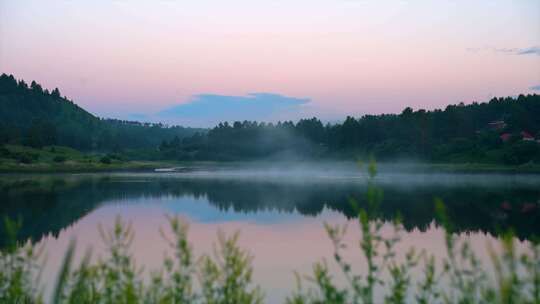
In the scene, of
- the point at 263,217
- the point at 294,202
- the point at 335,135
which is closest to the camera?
the point at 263,217

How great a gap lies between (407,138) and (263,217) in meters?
82.0

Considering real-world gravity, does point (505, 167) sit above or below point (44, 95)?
below

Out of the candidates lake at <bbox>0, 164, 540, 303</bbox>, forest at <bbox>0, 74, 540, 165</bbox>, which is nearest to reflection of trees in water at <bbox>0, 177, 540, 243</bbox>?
lake at <bbox>0, 164, 540, 303</bbox>

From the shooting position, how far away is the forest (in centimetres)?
8962

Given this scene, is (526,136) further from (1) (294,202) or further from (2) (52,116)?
(2) (52,116)

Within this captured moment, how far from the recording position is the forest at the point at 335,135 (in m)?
89.6

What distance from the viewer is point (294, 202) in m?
36.2

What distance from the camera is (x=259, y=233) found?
78.3 ft

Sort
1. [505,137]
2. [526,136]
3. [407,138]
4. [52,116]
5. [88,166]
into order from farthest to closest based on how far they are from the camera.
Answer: [52,116], [407,138], [88,166], [505,137], [526,136]

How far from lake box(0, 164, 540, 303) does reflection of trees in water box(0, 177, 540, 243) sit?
60 millimetres

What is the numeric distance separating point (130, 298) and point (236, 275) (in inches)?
49.7

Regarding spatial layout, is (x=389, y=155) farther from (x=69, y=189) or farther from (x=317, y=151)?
(x=69, y=189)

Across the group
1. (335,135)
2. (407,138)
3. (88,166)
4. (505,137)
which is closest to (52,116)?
(88,166)

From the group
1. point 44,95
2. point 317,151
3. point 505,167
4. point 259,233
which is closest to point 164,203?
point 259,233
